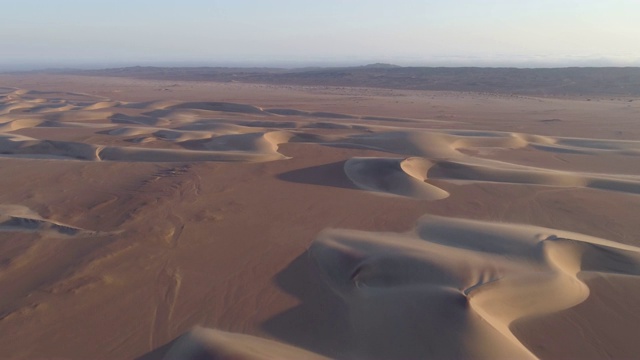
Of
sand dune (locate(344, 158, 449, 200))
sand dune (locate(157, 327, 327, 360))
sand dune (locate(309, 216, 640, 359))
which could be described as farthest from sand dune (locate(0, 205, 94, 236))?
sand dune (locate(344, 158, 449, 200))

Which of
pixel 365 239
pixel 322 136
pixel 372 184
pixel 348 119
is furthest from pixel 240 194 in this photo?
pixel 348 119

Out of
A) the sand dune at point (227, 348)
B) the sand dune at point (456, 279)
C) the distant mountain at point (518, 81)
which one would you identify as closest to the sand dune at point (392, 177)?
the sand dune at point (456, 279)

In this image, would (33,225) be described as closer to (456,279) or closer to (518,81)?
(456,279)

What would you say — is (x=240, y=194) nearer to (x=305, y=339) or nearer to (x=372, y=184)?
(x=372, y=184)

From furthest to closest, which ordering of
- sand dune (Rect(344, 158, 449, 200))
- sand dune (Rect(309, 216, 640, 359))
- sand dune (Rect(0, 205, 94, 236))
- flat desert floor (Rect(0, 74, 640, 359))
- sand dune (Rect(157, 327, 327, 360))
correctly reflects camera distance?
1. sand dune (Rect(344, 158, 449, 200))
2. sand dune (Rect(0, 205, 94, 236))
3. flat desert floor (Rect(0, 74, 640, 359))
4. sand dune (Rect(309, 216, 640, 359))
5. sand dune (Rect(157, 327, 327, 360))

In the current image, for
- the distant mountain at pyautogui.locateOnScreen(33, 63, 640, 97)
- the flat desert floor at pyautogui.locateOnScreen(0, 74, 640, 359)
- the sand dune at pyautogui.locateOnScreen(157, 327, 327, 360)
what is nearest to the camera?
the sand dune at pyautogui.locateOnScreen(157, 327, 327, 360)

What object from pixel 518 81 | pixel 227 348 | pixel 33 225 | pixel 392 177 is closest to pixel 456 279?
pixel 227 348

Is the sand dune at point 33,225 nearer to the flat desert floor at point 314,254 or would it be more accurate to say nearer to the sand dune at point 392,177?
the flat desert floor at point 314,254

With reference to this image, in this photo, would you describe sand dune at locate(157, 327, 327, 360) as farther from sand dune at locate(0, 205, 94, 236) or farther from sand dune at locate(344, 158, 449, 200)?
sand dune at locate(344, 158, 449, 200)
